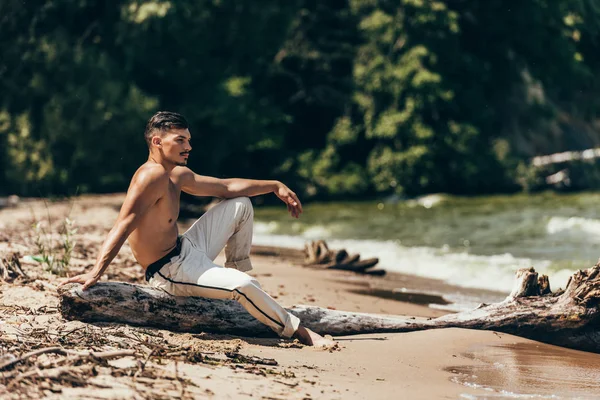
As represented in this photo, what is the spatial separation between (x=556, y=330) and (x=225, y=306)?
8.09 feet

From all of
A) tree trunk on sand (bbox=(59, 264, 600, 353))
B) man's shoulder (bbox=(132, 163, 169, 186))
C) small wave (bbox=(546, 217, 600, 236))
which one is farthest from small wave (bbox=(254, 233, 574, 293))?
man's shoulder (bbox=(132, 163, 169, 186))

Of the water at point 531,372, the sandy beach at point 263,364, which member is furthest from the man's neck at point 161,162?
the water at point 531,372

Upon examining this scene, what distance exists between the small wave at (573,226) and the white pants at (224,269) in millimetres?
11395

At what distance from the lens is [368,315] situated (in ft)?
22.4

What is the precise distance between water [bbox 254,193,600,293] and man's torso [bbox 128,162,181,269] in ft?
17.7

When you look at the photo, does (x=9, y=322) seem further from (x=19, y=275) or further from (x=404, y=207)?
(x=404, y=207)

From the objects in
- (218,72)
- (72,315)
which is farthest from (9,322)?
(218,72)

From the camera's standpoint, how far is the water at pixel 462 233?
12508 millimetres

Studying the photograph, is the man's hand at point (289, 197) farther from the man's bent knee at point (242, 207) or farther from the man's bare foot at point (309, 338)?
the man's bare foot at point (309, 338)

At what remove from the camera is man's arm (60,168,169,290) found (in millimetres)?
5918

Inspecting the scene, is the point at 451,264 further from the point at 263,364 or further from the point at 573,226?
the point at 263,364

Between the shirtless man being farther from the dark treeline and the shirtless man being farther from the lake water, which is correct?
the dark treeline

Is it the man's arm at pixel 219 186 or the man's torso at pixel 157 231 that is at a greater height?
the man's arm at pixel 219 186

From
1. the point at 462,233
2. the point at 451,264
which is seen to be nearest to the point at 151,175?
the point at 451,264
